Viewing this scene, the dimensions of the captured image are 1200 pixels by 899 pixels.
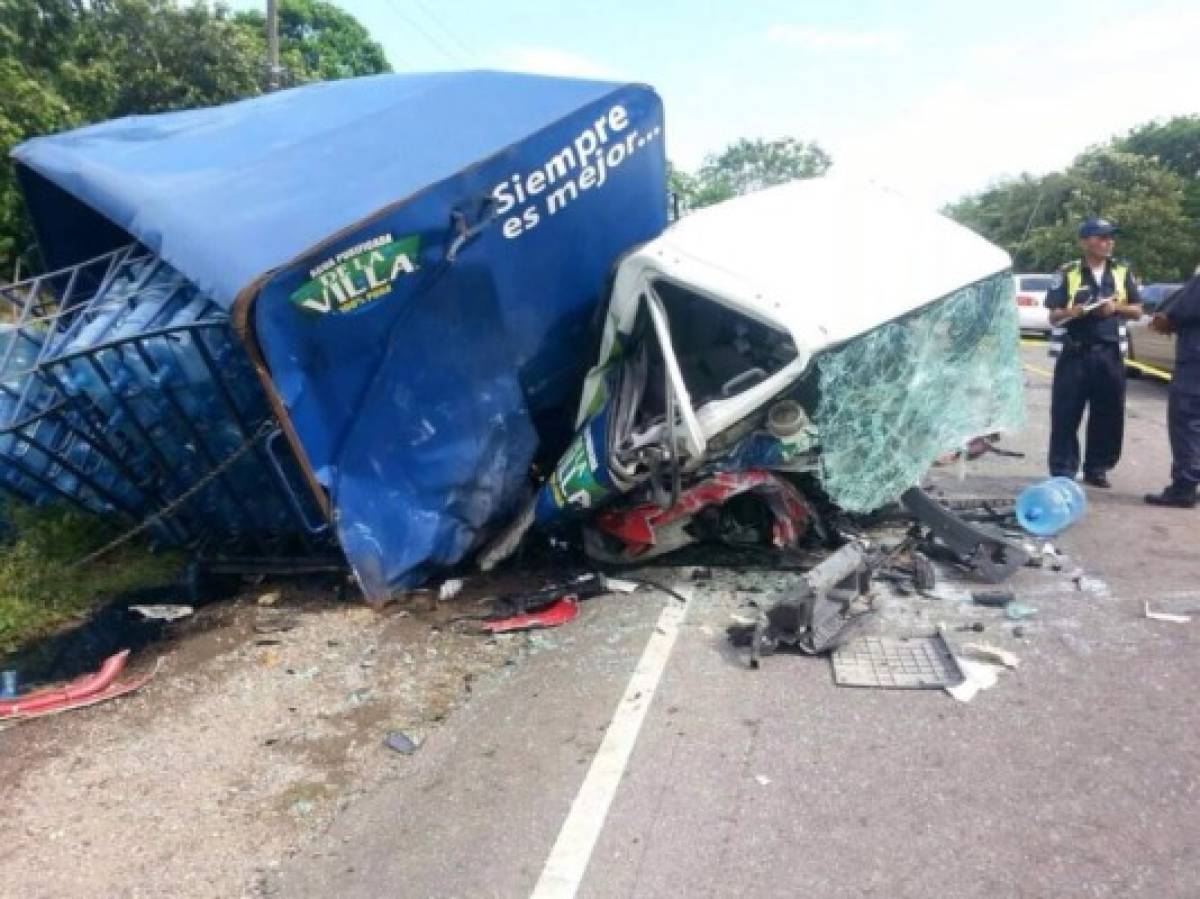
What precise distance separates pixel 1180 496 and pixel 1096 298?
1.37 metres

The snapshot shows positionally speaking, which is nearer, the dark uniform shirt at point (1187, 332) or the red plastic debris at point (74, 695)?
the red plastic debris at point (74, 695)

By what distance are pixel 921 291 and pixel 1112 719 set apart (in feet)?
6.89

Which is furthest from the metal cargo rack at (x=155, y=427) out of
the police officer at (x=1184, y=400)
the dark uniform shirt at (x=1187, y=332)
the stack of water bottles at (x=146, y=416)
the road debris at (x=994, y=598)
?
the dark uniform shirt at (x=1187, y=332)

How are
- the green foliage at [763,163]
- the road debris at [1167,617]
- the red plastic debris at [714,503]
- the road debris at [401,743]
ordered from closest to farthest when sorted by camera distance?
the road debris at [401,743], the road debris at [1167,617], the red plastic debris at [714,503], the green foliage at [763,163]

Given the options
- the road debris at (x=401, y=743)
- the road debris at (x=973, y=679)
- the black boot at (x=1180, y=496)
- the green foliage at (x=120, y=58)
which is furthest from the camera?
the green foliage at (x=120, y=58)

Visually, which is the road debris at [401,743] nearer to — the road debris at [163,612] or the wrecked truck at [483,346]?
the wrecked truck at [483,346]

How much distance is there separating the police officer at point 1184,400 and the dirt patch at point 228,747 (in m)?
4.32

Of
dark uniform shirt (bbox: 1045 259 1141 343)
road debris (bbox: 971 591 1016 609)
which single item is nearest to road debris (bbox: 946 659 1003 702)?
road debris (bbox: 971 591 1016 609)

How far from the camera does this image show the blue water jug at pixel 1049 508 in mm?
5156

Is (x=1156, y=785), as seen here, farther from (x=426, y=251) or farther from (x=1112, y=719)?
(x=426, y=251)

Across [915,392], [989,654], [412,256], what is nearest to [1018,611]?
[989,654]

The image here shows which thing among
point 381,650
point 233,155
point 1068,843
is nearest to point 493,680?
point 381,650

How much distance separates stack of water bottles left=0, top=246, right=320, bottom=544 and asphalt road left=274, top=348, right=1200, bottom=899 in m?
1.87

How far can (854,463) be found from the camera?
14.0ft
